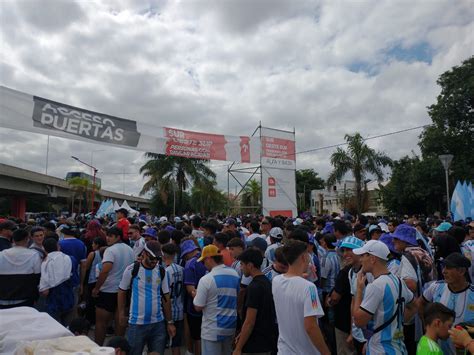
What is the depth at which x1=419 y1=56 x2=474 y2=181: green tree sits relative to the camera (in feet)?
81.9

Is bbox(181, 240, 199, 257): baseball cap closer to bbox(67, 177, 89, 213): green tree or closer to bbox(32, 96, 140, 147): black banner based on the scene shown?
bbox(32, 96, 140, 147): black banner

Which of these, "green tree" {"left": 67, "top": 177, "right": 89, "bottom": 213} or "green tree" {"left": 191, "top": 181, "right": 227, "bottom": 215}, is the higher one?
A: "green tree" {"left": 67, "top": 177, "right": 89, "bottom": 213}

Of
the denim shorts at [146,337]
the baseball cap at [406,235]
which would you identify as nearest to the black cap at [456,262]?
the baseball cap at [406,235]

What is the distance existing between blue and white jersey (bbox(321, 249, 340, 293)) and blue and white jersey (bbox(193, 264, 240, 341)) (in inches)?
74.0

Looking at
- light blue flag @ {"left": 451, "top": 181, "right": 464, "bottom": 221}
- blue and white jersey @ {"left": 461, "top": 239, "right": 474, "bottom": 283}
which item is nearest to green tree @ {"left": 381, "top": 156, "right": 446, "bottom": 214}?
light blue flag @ {"left": 451, "top": 181, "right": 464, "bottom": 221}

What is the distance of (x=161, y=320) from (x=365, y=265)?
2.20 metres

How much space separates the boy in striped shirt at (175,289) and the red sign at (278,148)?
10958 mm

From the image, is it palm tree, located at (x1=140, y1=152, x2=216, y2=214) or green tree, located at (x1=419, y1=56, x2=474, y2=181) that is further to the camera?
palm tree, located at (x1=140, y1=152, x2=216, y2=214)

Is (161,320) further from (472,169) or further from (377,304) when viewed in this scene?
(472,169)

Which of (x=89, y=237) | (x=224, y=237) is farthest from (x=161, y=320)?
(x=89, y=237)

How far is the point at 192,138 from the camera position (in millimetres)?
13242

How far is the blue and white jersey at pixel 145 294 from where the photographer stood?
3.77 m

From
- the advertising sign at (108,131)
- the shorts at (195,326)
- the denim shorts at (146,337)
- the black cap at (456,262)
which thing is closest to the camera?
the black cap at (456,262)

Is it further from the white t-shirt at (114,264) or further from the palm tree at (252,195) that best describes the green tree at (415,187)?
the white t-shirt at (114,264)
